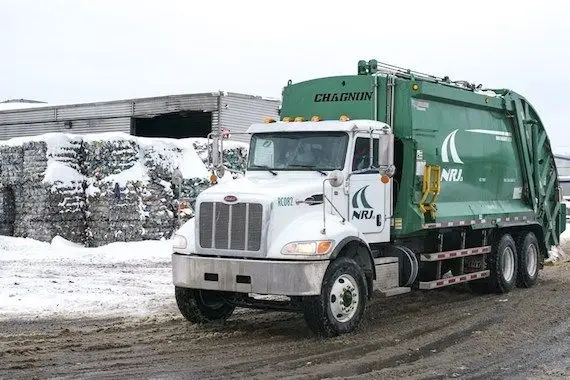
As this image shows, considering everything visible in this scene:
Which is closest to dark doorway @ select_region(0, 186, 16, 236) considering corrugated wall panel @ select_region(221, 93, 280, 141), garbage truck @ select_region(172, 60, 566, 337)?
corrugated wall panel @ select_region(221, 93, 280, 141)

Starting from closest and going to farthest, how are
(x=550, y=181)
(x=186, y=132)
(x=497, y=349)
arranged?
(x=497, y=349) < (x=550, y=181) < (x=186, y=132)

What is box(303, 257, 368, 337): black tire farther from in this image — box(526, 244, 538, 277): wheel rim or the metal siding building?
the metal siding building

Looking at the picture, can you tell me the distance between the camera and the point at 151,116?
96.6 ft

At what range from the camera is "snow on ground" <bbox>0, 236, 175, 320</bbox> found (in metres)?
11.1

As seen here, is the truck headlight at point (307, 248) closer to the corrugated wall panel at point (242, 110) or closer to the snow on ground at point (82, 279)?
the snow on ground at point (82, 279)

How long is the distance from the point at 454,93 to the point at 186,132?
23283 millimetres

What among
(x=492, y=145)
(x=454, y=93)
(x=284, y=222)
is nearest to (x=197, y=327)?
(x=284, y=222)

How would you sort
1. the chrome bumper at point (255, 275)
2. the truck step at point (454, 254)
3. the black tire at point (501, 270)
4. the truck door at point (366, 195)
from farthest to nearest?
the black tire at point (501, 270) → the truck step at point (454, 254) → the truck door at point (366, 195) → the chrome bumper at point (255, 275)

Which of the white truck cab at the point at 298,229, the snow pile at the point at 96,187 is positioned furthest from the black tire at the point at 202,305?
the snow pile at the point at 96,187

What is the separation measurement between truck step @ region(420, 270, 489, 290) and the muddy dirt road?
1.26 ft

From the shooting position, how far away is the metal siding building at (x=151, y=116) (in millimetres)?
27719

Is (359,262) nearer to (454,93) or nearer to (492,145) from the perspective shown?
(454,93)

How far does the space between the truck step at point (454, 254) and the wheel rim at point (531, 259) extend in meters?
1.38

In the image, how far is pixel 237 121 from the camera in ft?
91.9
